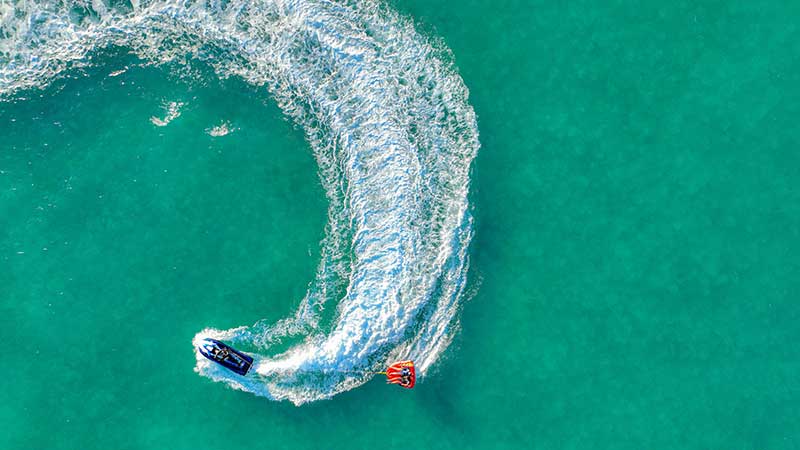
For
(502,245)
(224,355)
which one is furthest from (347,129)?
(224,355)

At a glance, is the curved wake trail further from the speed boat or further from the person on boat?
the person on boat

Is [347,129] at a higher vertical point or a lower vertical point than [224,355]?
higher

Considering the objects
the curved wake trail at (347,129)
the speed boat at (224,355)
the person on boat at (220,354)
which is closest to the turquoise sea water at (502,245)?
the curved wake trail at (347,129)

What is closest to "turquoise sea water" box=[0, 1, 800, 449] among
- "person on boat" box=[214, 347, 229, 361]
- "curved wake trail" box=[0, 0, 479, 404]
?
"curved wake trail" box=[0, 0, 479, 404]

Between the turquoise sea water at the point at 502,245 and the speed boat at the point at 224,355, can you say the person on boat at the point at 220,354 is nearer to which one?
the speed boat at the point at 224,355

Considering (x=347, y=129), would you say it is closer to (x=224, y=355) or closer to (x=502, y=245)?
(x=502, y=245)

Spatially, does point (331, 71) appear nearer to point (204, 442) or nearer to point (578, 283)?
point (578, 283)
